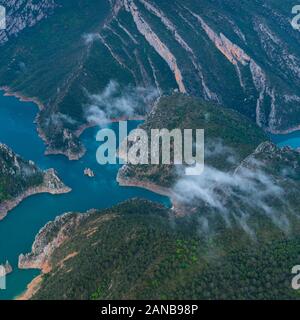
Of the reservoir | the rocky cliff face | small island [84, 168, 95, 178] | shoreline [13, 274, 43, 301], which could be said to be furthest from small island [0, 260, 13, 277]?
small island [84, 168, 95, 178]

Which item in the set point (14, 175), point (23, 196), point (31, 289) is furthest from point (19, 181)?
point (31, 289)

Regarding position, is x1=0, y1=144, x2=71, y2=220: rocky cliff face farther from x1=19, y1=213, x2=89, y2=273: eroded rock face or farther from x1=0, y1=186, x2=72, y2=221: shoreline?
x1=19, y1=213, x2=89, y2=273: eroded rock face

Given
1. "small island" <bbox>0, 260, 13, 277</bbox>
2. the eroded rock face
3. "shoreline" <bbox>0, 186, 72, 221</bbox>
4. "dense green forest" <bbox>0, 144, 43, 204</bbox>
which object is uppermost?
"dense green forest" <bbox>0, 144, 43, 204</bbox>

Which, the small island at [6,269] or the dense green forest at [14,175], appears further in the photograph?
the dense green forest at [14,175]

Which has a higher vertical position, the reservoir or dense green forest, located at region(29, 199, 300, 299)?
the reservoir

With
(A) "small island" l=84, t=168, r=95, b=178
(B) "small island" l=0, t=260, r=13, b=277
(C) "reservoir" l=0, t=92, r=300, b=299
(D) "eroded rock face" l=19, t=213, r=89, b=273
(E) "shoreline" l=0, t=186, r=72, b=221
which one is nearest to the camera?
(B) "small island" l=0, t=260, r=13, b=277

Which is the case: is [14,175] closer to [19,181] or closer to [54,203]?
[19,181]

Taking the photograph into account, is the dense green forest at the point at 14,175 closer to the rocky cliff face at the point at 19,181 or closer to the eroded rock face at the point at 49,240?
the rocky cliff face at the point at 19,181

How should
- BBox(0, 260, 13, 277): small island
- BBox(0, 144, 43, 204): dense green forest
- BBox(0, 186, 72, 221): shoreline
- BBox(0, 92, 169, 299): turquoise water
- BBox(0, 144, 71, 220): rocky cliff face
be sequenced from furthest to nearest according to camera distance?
BBox(0, 144, 43, 204): dense green forest, BBox(0, 144, 71, 220): rocky cliff face, BBox(0, 186, 72, 221): shoreline, BBox(0, 92, 169, 299): turquoise water, BBox(0, 260, 13, 277): small island

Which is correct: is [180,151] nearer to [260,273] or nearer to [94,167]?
[94,167]

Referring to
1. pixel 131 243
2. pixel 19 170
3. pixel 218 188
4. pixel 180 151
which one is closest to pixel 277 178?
pixel 218 188

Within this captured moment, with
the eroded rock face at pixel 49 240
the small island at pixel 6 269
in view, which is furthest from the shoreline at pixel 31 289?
the small island at pixel 6 269
